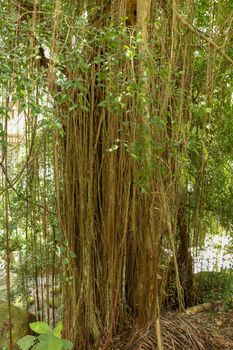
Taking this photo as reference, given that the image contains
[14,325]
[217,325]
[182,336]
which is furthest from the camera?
[217,325]

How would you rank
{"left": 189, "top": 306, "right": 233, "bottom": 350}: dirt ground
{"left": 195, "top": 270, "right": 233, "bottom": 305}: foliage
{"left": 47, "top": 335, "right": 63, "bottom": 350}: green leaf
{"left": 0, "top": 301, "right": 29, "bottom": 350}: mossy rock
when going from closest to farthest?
{"left": 47, "top": 335, "right": 63, "bottom": 350}: green leaf
{"left": 189, "top": 306, "right": 233, "bottom": 350}: dirt ground
{"left": 0, "top": 301, "right": 29, "bottom": 350}: mossy rock
{"left": 195, "top": 270, "right": 233, "bottom": 305}: foliage

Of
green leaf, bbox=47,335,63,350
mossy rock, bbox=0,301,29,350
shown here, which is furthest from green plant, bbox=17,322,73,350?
mossy rock, bbox=0,301,29,350

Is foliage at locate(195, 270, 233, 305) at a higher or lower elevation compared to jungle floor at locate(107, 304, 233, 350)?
higher

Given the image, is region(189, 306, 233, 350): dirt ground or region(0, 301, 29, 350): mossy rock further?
region(0, 301, 29, 350): mossy rock

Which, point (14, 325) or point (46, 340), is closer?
point (46, 340)

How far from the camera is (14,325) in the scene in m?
2.85

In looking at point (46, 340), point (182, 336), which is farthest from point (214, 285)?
point (46, 340)

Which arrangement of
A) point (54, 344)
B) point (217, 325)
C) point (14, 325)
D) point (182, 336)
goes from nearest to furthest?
point (54, 344) < point (182, 336) < point (14, 325) < point (217, 325)

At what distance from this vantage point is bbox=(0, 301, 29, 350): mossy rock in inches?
110

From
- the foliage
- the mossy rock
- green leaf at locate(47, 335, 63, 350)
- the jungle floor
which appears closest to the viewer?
green leaf at locate(47, 335, 63, 350)

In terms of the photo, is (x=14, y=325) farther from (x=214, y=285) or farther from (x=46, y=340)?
(x=214, y=285)

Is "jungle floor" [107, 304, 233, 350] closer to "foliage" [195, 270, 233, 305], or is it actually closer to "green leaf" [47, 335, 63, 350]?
"foliage" [195, 270, 233, 305]

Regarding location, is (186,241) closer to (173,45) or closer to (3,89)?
(173,45)

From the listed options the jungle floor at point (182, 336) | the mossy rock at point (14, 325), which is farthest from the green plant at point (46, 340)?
the mossy rock at point (14, 325)
